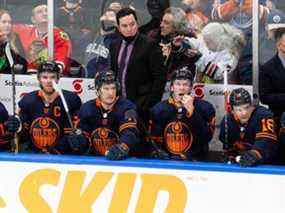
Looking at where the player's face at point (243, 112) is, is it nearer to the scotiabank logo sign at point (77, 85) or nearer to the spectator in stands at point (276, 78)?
the spectator in stands at point (276, 78)

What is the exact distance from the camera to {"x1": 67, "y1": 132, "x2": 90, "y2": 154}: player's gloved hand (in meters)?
5.35

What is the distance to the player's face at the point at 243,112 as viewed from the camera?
5.21 m

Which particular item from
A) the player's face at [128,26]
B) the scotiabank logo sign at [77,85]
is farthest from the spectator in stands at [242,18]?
the scotiabank logo sign at [77,85]

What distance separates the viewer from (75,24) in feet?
21.6

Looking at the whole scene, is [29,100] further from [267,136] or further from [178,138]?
[267,136]

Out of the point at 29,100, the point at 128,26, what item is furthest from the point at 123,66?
the point at 29,100

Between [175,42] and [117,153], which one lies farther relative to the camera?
[175,42]

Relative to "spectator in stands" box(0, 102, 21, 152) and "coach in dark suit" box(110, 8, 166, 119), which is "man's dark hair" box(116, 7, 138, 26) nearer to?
"coach in dark suit" box(110, 8, 166, 119)

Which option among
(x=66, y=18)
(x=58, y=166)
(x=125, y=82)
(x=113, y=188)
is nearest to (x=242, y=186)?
(x=113, y=188)

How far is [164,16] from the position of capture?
6.38m

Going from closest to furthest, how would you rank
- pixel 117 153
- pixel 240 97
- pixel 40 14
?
pixel 117 153 < pixel 240 97 < pixel 40 14

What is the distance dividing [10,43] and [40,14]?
13.8 inches

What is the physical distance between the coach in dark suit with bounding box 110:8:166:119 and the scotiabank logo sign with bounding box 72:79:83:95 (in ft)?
1.95

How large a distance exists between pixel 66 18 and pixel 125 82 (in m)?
0.90
